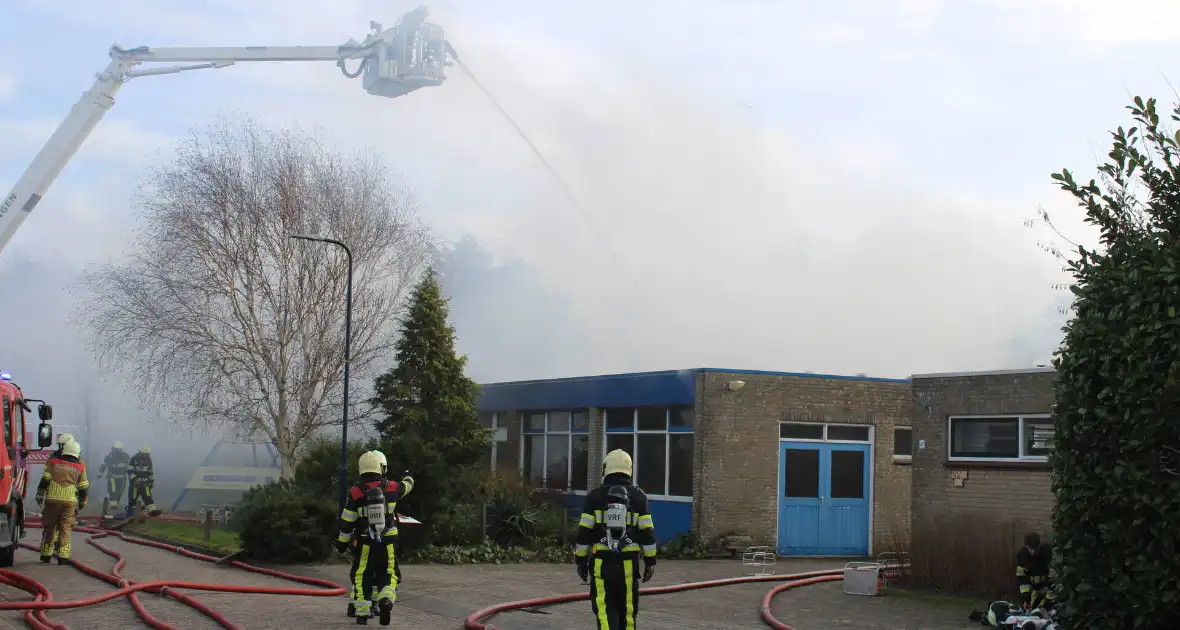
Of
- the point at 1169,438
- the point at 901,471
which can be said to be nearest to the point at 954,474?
the point at 901,471

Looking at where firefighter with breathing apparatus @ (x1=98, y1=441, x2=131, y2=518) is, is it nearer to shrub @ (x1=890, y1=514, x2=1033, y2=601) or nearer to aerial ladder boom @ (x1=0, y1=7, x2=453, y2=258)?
aerial ladder boom @ (x1=0, y1=7, x2=453, y2=258)

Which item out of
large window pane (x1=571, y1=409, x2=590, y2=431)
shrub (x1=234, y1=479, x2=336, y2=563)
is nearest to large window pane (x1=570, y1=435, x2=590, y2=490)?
large window pane (x1=571, y1=409, x2=590, y2=431)

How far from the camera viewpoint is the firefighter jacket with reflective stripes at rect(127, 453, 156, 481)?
26.6 metres

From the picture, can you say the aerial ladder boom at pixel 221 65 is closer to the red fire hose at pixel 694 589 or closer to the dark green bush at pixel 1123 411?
the red fire hose at pixel 694 589

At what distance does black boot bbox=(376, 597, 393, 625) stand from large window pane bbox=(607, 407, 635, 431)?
13160mm

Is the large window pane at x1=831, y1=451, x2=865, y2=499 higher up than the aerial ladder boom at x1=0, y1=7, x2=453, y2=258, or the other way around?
the aerial ladder boom at x1=0, y1=7, x2=453, y2=258

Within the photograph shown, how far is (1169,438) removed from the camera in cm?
775

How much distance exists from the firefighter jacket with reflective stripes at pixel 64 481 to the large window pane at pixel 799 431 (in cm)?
1298

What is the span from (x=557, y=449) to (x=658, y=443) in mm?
3990

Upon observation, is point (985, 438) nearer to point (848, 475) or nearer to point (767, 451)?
point (767, 451)

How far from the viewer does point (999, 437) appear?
1762 cm

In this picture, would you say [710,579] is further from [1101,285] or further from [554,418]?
[1101,285]

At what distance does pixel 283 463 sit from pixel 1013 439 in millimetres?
18471

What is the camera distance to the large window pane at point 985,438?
1739 cm
